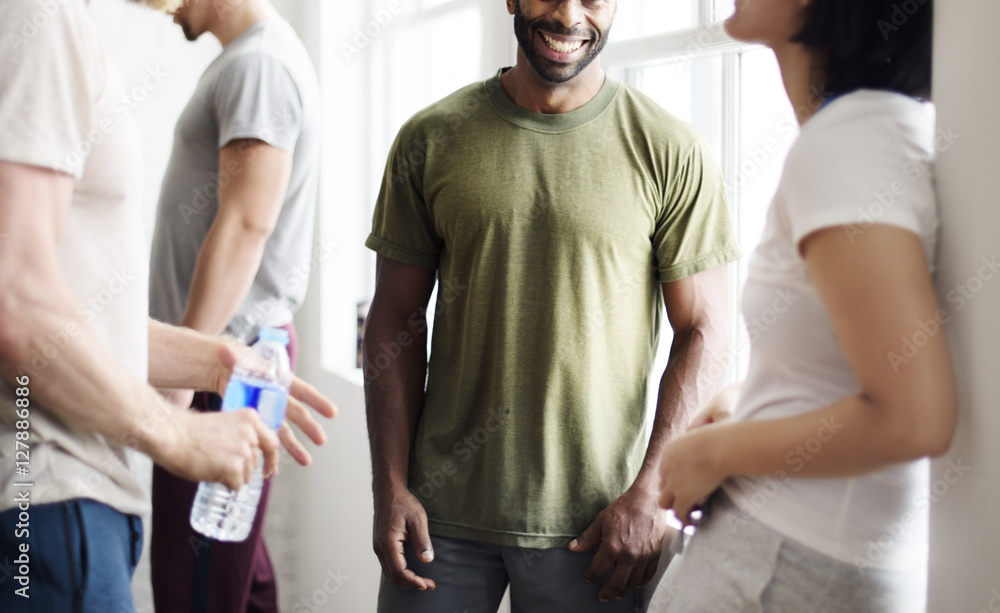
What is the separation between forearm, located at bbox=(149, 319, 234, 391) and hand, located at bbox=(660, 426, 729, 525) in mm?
624

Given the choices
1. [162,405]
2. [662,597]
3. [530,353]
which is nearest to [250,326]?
[530,353]

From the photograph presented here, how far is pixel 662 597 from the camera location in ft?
2.76

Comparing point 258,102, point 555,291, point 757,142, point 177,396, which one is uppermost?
point 258,102

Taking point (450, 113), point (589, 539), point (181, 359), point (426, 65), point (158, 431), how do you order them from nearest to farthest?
1. point (158, 431)
2. point (181, 359)
3. point (589, 539)
4. point (450, 113)
5. point (426, 65)

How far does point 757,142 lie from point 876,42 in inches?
29.3

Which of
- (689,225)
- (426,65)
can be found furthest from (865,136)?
(426,65)

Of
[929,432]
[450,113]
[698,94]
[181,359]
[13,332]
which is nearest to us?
[929,432]

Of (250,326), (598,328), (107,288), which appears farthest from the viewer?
(250,326)

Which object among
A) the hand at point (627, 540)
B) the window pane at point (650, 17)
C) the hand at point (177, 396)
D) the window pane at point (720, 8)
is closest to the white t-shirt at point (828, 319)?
the hand at point (627, 540)

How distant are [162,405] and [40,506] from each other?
147 millimetres

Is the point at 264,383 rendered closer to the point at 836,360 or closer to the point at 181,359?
the point at 181,359

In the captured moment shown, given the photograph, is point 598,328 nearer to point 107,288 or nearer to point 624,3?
point 107,288

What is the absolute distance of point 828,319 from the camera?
698 mm

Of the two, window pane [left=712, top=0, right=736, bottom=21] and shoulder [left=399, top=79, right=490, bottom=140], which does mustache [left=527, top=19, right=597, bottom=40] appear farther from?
window pane [left=712, top=0, right=736, bottom=21]
